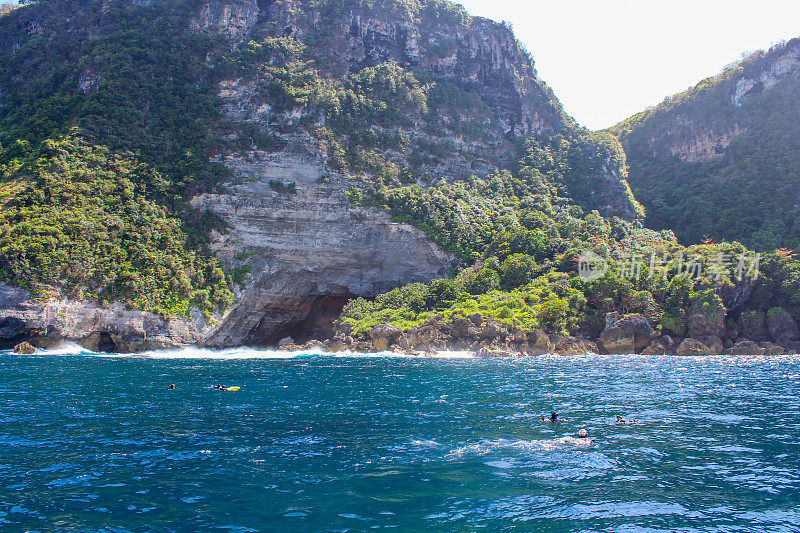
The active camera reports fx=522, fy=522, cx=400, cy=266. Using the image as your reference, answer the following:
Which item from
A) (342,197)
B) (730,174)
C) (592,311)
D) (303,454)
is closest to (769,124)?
(730,174)

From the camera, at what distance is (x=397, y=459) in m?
13.1

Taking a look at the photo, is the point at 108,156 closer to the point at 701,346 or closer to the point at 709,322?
the point at 701,346

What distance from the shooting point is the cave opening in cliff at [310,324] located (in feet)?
245

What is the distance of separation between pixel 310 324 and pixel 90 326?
33.7 metres

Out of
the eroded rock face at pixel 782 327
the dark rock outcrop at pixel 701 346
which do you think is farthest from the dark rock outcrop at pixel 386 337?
the eroded rock face at pixel 782 327

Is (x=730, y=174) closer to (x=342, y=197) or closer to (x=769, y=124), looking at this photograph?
(x=769, y=124)

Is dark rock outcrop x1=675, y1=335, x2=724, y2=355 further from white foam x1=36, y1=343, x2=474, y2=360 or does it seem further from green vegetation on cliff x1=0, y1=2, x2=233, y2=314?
green vegetation on cliff x1=0, y1=2, x2=233, y2=314

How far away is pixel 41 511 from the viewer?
939cm

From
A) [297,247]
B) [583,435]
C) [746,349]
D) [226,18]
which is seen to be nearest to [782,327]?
[746,349]

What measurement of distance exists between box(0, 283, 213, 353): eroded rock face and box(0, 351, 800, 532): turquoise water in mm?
25614

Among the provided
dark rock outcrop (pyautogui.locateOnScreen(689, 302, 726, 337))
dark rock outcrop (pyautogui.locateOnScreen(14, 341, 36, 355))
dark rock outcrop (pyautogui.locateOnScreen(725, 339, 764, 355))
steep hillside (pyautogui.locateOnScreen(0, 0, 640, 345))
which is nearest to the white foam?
dark rock outcrop (pyautogui.locateOnScreen(14, 341, 36, 355))

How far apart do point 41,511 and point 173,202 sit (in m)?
61.5

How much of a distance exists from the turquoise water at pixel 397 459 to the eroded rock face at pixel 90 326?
84.0ft

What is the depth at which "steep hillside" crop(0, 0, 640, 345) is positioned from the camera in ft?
185
